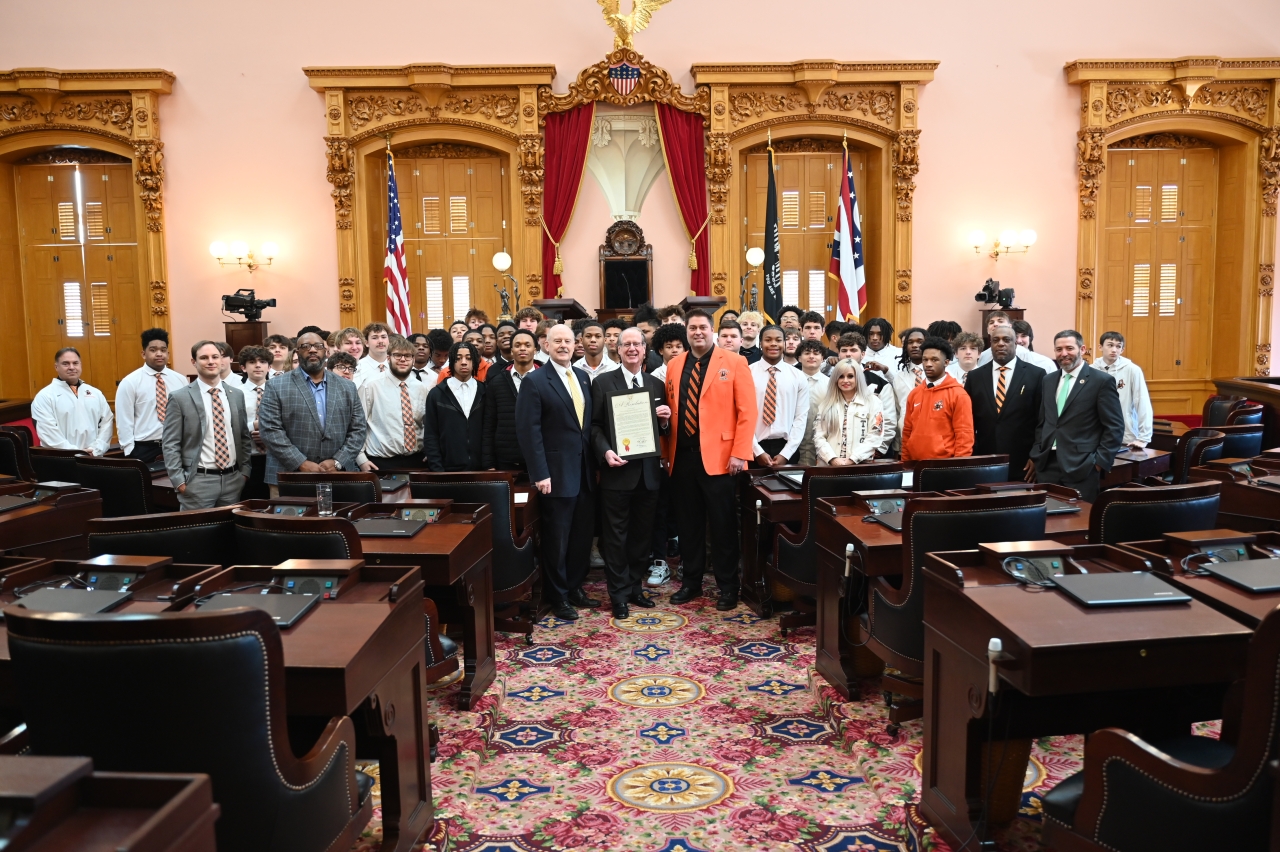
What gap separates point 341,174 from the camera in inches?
429

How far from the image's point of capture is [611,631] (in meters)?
5.00

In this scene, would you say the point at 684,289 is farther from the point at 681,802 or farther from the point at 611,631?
the point at 681,802

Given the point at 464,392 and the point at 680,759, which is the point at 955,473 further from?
the point at 464,392

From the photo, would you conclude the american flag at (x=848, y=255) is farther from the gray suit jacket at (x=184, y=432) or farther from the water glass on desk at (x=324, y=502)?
the water glass on desk at (x=324, y=502)

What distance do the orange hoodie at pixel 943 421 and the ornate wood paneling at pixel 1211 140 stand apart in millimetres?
7390

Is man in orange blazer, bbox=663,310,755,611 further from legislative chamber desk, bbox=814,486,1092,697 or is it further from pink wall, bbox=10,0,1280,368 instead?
pink wall, bbox=10,0,1280,368

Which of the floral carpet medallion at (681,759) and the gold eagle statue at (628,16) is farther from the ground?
the gold eagle statue at (628,16)

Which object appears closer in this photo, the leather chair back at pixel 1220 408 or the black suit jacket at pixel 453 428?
the black suit jacket at pixel 453 428

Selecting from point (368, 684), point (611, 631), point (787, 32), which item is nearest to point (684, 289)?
point (787, 32)

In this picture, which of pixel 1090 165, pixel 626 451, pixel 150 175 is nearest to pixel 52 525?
pixel 626 451

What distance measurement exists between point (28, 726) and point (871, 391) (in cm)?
480

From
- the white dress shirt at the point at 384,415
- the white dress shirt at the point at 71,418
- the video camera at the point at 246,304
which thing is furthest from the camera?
the video camera at the point at 246,304

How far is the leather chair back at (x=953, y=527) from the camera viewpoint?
329 centimetres

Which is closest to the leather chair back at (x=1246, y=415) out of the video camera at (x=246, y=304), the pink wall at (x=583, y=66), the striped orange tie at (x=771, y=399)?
the striped orange tie at (x=771, y=399)
